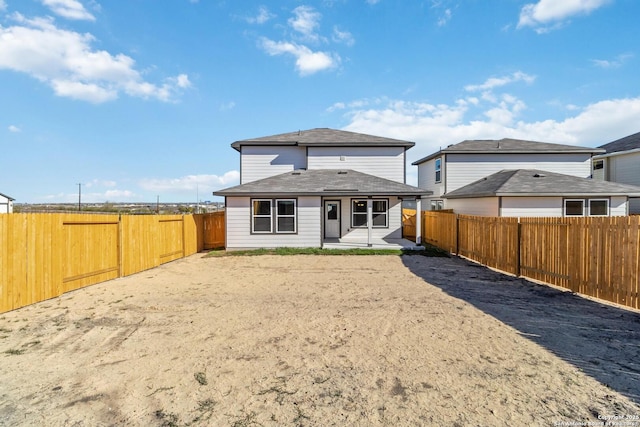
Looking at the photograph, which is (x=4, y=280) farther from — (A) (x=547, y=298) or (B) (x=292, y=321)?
(A) (x=547, y=298)

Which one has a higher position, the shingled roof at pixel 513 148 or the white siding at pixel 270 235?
the shingled roof at pixel 513 148

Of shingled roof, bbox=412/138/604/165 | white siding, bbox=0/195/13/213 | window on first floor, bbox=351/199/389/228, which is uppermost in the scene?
shingled roof, bbox=412/138/604/165

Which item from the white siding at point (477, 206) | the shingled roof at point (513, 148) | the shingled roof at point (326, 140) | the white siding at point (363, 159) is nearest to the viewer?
the white siding at point (477, 206)

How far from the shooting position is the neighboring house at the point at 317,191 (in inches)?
598

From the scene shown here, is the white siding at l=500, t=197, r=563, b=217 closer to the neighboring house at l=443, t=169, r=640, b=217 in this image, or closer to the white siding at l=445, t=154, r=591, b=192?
the neighboring house at l=443, t=169, r=640, b=217

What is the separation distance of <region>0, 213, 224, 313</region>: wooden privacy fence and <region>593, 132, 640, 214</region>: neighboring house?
2597cm

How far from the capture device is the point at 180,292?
7973 mm

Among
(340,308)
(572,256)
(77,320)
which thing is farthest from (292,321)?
(572,256)

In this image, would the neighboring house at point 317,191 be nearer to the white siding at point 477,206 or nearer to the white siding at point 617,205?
the white siding at point 477,206

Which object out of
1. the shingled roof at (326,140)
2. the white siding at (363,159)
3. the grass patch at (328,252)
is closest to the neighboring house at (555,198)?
the grass patch at (328,252)

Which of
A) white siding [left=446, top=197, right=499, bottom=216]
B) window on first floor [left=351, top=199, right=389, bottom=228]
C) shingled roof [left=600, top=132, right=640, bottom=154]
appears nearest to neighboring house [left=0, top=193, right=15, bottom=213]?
window on first floor [left=351, top=199, right=389, bottom=228]

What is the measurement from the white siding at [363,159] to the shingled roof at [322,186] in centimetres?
86

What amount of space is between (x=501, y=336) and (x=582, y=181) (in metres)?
16.6

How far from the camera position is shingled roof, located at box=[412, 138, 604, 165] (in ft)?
65.4
